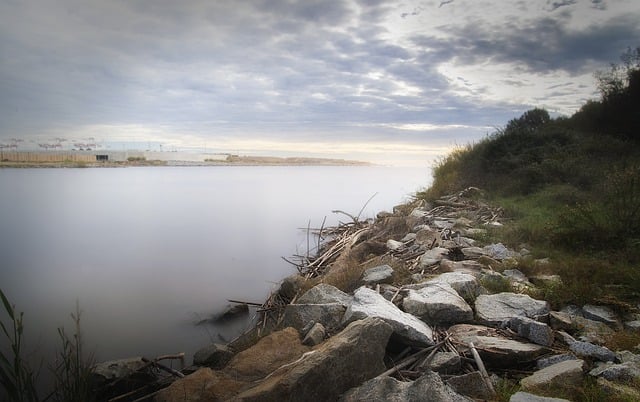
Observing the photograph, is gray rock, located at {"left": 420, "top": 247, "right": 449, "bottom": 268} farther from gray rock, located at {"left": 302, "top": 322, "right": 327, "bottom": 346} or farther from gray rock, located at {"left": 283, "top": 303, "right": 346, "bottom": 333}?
gray rock, located at {"left": 302, "top": 322, "right": 327, "bottom": 346}

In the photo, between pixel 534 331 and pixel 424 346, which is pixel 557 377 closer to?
pixel 534 331

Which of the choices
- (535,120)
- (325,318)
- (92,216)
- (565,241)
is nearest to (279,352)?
(325,318)

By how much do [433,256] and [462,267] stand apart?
69 centimetres

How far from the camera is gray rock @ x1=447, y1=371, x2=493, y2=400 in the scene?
304 cm

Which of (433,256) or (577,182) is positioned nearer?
(433,256)

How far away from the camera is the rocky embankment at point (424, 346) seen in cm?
295

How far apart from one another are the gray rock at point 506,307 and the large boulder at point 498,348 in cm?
37

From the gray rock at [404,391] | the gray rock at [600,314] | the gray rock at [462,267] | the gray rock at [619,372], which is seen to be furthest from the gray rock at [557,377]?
the gray rock at [462,267]

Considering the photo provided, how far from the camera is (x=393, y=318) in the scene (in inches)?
153

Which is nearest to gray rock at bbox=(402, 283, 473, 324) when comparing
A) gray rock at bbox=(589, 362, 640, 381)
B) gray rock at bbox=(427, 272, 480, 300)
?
gray rock at bbox=(427, 272, 480, 300)

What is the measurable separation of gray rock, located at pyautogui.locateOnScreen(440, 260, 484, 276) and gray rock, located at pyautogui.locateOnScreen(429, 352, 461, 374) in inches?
106

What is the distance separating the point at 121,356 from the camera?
5.69m

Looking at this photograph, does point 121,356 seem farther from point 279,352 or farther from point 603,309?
point 603,309

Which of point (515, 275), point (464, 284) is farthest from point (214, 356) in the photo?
point (515, 275)
